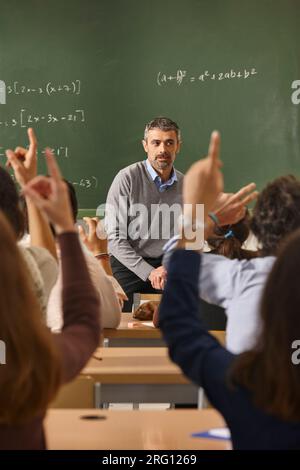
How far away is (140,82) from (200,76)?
0.45 metres

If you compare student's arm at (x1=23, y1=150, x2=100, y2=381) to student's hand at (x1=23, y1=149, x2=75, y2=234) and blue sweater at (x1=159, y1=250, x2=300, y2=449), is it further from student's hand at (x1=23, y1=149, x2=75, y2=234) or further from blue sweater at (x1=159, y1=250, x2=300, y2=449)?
blue sweater at (x1=159, y1=250, x2=300, y2=449)

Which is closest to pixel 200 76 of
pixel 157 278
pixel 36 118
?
pixel 36 118

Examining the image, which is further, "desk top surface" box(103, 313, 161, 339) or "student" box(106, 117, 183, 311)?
"student" box(106, 117, 183, 311)

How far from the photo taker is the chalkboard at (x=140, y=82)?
21.2 ft

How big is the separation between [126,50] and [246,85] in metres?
0.94

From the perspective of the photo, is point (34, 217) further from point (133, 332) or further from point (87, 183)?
point (87, 183)

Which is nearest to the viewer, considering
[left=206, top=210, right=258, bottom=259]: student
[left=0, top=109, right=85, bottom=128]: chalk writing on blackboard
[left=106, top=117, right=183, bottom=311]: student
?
[left=206, top=210, right=258, bottom=259]: student

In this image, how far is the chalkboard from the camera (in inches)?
254

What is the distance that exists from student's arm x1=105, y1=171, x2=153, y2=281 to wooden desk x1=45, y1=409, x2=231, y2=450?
353 cm

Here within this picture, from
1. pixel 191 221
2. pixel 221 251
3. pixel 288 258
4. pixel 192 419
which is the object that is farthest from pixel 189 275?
pixel 221 251

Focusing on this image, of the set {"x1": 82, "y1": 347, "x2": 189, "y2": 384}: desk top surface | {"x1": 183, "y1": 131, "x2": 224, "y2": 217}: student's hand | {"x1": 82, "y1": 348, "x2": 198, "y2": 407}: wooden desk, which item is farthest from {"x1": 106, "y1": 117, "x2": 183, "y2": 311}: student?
{"x1": 183, "y1": 131, "x2": 224, "y2": 217}: student's hand
